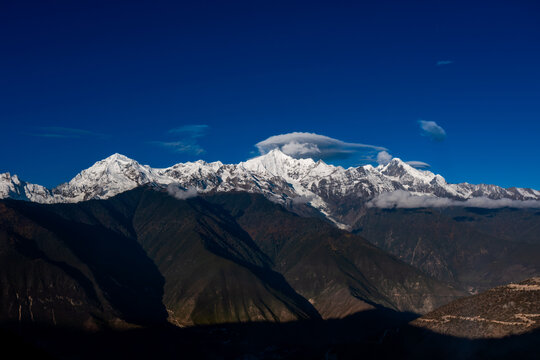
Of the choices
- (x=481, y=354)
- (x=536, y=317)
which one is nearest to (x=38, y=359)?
(x=481, y=354)

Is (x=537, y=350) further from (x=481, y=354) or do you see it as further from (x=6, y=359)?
(x=6, y=359)

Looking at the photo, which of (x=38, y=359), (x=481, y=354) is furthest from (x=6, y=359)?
(x=481, y=354)

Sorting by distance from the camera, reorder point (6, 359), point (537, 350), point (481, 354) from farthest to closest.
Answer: point (481, 354) → point (537, 350) → point (6, 359)

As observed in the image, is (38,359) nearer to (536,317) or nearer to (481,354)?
(481,354)

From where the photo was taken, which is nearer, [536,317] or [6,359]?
[6,359]

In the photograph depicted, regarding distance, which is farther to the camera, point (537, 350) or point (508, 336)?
point (508, 336)

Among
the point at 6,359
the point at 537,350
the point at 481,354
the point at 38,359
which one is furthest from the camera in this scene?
the point at 481,354

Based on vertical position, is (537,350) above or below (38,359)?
below

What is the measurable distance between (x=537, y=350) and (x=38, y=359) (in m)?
166

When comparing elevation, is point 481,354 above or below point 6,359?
below

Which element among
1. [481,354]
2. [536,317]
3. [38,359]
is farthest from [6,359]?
[536,317]

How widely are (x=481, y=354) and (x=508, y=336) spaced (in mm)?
12462

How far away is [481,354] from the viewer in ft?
651

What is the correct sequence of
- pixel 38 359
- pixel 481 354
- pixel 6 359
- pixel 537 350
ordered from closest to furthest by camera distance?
pixel 6 359
pixel 38 359
pixel 537 350
pixel 481 354
